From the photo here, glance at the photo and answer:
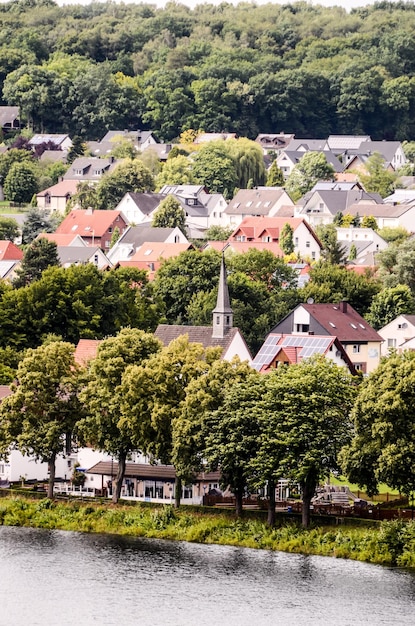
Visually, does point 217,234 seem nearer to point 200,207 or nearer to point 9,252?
point 200,207

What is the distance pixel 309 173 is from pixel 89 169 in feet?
→ 65.2

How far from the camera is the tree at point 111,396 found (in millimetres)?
57094

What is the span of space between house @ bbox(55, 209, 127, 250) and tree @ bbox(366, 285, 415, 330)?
37.3m

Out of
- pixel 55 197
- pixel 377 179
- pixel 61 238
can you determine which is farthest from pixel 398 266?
pixel 377 179

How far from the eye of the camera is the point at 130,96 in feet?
640

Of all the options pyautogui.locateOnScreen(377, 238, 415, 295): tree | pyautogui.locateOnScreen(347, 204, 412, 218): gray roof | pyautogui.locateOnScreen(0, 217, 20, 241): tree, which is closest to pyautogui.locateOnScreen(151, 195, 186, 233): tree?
pyautogui.locateOnScreen(0, 217, 20, 241): tree

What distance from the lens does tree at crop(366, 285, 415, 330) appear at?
289 ft

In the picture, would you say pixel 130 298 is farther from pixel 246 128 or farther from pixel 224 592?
pixel 246 128

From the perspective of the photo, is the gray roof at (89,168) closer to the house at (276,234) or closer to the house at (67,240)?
the house at (276,234)

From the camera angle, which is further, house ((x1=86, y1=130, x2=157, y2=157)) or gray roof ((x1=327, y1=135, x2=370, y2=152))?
gray roof ((x1=327, y1=135, x2=370, y2=152))

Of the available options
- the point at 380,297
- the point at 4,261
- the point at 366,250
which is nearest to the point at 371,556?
the point at 380,297

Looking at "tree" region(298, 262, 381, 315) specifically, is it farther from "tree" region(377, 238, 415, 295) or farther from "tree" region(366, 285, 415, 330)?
"tree" region(377, 238, 415, 295)

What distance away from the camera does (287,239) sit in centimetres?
11538

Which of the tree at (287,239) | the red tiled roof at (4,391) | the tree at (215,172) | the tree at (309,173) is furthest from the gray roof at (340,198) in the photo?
the red tiled roof at (4,391)
